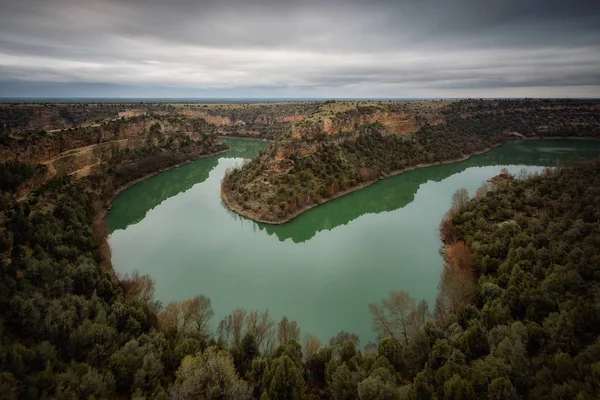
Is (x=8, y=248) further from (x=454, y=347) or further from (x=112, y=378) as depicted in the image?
(x=454, y=347)

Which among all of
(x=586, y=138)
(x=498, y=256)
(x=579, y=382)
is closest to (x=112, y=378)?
(x=579, y=382)

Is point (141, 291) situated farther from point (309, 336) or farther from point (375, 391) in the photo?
point (375, 391)

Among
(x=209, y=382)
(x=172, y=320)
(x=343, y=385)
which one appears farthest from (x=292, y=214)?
(x=209, y=382)

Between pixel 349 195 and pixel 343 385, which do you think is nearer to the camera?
pixel 343 385

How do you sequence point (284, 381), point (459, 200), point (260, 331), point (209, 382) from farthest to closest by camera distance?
point (459, 200) → point (260, 331) → point (284, 381) → point (209, 382)

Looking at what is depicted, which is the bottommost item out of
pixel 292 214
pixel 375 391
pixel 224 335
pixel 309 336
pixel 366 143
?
pixel 224 335

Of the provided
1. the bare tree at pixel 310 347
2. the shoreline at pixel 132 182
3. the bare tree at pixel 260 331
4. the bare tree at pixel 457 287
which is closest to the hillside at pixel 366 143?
the shoreline at pixel 132 182

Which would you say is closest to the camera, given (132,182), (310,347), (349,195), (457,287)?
(310,347)
